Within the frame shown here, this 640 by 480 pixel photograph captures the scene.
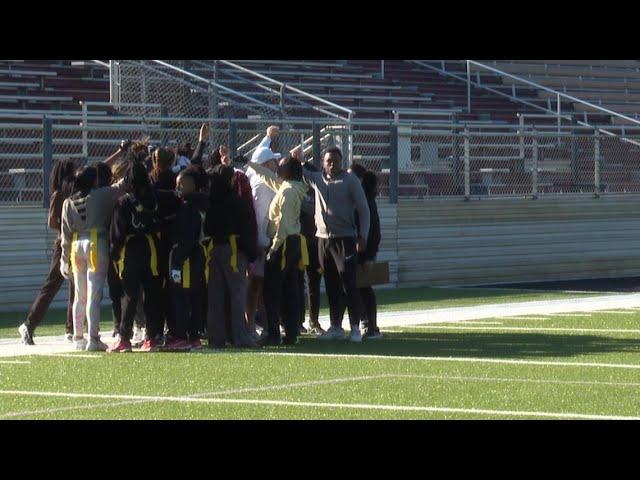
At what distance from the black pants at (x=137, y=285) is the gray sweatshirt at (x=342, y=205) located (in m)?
1.84

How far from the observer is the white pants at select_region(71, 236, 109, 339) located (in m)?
13.9

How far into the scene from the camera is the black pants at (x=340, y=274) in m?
14.5

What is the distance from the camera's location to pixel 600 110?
3412 cm

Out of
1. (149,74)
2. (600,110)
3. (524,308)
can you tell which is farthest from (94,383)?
(600,110)

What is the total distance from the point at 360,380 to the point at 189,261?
3081mm

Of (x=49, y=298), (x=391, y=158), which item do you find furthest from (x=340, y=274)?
(x=391, y=158)

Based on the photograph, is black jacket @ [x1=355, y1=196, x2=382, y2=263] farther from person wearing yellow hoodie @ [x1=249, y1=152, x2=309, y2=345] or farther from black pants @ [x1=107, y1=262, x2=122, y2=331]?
black pants @ [x1=107, y1=262, x2=122, y2=331]

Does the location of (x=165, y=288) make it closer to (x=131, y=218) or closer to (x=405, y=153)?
(x=131, y=218)

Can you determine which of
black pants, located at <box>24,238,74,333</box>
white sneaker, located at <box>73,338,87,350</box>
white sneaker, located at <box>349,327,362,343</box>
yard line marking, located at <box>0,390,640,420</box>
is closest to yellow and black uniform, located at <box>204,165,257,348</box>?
white sneaker, located at <box>349,327,362,343</box>

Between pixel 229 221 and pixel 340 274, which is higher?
pixel 229 221

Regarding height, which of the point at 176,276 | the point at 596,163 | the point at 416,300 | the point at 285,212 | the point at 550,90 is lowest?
the point at 416,300

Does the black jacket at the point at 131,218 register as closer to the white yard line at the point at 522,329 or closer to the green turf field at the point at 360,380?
the green turf field at the point at 360,380

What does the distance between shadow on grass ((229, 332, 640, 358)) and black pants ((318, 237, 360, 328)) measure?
1.13ft

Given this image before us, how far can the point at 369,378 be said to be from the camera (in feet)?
37.6
